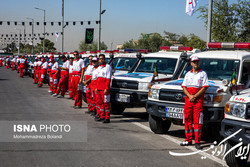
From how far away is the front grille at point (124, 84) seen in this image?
10.2 meters

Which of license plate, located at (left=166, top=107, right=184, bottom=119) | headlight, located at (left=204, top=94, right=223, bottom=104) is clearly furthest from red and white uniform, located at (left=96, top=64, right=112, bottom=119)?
headlight, located at (left=204, top=94, right=223, bottom=104)

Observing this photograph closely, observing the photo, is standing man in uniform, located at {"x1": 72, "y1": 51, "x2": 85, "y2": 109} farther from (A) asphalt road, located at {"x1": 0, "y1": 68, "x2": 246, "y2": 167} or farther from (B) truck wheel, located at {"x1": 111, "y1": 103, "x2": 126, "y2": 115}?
(A) asphalt road, located at {"x1": 0, "y1": 68, "x2": 246, "y2": 167}

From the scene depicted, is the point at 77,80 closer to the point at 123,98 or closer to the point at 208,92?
the point at 123,98

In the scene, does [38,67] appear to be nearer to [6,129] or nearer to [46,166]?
[6,129]

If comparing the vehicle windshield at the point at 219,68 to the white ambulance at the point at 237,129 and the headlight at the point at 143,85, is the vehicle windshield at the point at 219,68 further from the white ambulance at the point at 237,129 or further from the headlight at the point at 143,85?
the white ambulance at the point at 237,129

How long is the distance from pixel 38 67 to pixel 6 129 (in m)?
13.8

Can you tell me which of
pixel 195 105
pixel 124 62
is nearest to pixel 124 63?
pixel 124 62

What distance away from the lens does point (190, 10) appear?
1548 cm

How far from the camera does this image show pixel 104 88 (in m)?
9.82

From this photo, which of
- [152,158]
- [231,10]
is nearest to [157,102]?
[152,158]

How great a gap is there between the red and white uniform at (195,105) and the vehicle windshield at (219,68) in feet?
3.82

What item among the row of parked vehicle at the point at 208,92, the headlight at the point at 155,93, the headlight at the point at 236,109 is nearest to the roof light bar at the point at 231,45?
the row of parked vehicle at the point at 208,92

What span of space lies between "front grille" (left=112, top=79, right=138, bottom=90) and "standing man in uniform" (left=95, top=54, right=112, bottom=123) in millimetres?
800

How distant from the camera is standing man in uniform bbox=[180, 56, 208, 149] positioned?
7.11 metres
